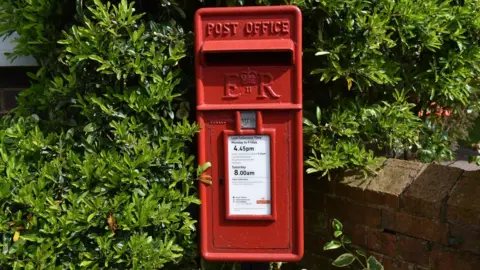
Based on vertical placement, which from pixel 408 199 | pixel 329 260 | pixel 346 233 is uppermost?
pixel 408 199

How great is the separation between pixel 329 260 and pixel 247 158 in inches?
41.5

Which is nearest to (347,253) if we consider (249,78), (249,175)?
(249,175)

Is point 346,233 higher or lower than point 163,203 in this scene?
lower

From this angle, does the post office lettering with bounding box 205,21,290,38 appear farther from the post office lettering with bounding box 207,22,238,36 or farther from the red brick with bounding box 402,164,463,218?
the red brick with bounding box 402,164,463,218

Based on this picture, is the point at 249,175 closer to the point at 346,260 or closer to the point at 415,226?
the point at 346,260

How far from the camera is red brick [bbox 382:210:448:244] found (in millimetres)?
2420

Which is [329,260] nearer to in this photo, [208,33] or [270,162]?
[270,162]

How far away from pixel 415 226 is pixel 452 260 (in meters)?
0.23

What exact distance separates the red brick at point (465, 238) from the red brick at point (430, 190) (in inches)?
4.2

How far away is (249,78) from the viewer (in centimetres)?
214

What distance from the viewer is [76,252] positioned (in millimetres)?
2178

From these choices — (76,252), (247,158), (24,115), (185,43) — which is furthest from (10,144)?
(247,158)

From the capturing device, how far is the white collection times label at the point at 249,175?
7.18ft

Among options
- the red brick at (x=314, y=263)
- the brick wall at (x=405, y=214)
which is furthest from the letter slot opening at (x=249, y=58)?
the red brick at (x=314, y=263)
